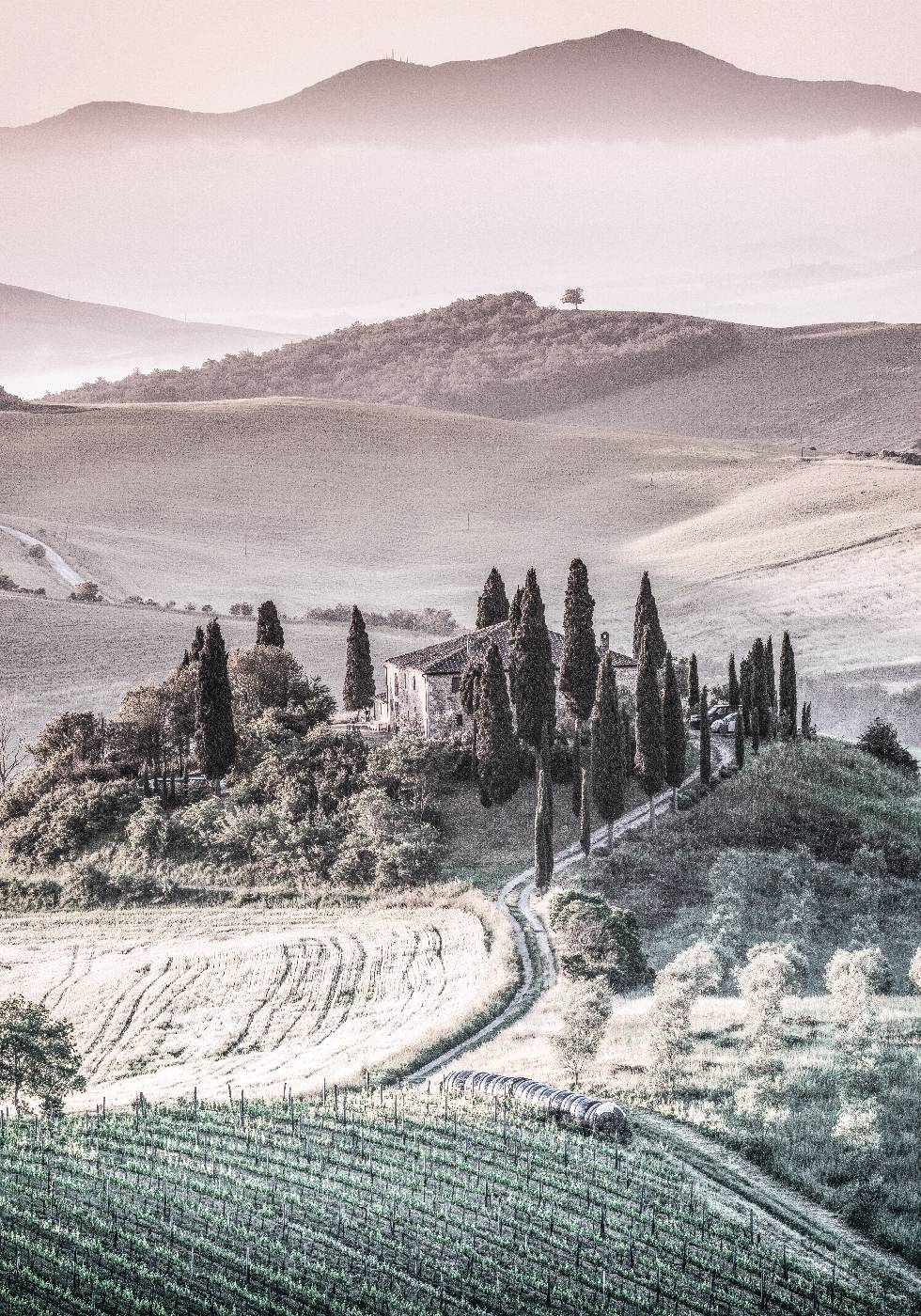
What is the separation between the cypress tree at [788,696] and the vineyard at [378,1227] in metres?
40.3

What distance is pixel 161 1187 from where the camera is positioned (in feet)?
102

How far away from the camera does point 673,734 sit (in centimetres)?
6050

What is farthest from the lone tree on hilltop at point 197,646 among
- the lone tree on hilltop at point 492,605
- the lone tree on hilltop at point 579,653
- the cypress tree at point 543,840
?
the cypress tree at point 543,840

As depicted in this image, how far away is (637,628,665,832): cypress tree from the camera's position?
2363 inches

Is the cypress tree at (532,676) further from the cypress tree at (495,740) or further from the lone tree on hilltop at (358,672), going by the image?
the lone tree on hilltop at (358,672)

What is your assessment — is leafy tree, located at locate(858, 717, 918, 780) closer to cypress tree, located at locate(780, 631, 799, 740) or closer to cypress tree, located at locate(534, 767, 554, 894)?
cypress tree, located at locate(780, 631, 799, 740)

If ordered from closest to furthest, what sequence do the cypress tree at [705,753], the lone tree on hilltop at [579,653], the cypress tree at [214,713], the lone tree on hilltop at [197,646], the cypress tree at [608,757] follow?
1. the cypress tree at [608,757]
2. the cypress tree at [705,753]
3. the cypress tree at [214,713]
4. the lone tree on hilltop at [579,653]
5. the lone tree on hilltop at [197,646]

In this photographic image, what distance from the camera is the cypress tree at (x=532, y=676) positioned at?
6259cm

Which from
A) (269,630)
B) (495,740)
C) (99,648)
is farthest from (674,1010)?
(99,648)

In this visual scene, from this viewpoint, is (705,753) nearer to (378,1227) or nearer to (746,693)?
(746,693)

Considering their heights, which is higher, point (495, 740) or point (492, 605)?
point (492, 605)

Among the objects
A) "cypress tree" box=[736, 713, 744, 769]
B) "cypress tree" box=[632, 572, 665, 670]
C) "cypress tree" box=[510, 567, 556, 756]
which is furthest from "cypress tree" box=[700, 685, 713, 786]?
"cypress tree" box=[510, 567, 556, 756]

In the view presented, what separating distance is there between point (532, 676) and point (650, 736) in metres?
5.27

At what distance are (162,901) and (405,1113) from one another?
25.4m
